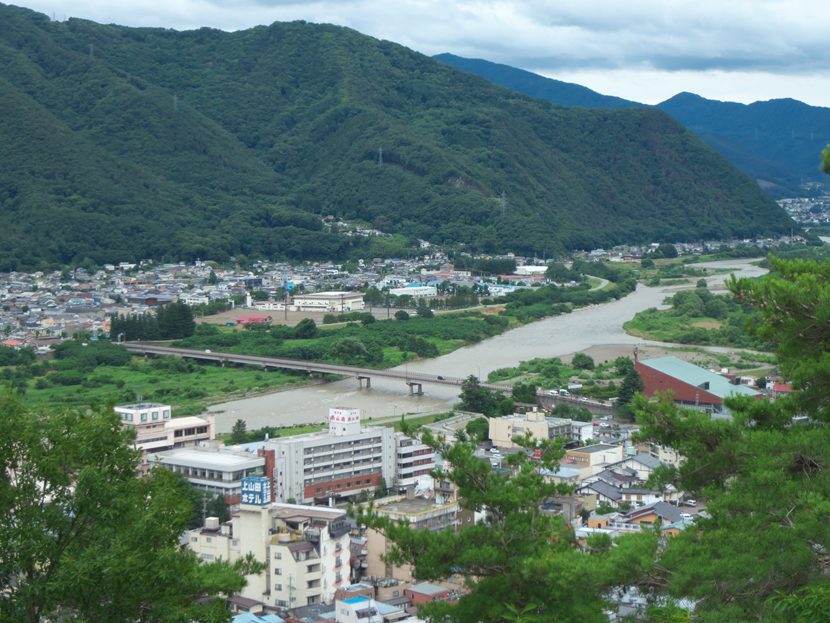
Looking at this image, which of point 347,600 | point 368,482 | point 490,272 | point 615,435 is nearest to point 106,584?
point 347,600

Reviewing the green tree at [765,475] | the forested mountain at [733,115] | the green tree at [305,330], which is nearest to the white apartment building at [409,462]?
the green tree at [765,475]

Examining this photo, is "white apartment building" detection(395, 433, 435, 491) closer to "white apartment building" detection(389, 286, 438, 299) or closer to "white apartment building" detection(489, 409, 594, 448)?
"white apartment building" detection(489, 409, 594, 448)

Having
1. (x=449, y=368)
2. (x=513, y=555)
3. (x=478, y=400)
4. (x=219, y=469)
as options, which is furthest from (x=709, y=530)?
(x=449, y=368)

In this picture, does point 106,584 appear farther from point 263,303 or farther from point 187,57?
point 187,57

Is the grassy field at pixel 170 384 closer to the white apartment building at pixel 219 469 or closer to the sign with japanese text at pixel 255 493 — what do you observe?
the white apartment building at pixel 219 469

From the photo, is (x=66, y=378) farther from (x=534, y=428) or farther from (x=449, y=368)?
(x=534, y=428)

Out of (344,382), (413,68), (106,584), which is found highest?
(413,68)
